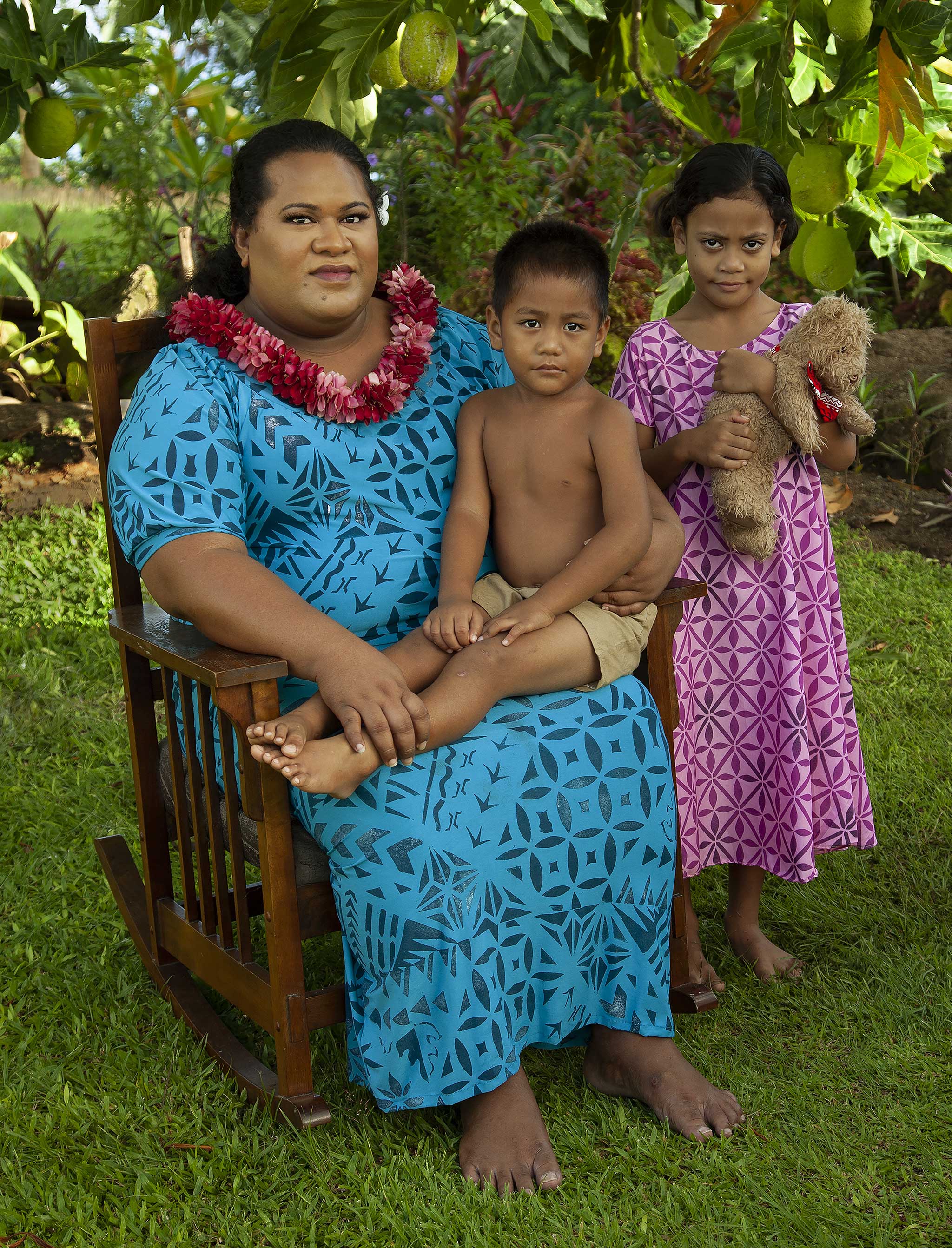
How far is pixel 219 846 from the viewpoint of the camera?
260cm

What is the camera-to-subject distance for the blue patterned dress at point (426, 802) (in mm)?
2340

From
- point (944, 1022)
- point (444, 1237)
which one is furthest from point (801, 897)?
point (444, 1237)

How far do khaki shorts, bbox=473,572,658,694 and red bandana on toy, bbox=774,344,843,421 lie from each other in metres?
0.57

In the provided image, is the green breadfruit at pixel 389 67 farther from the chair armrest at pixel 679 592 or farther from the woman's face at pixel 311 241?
the chair armrest at pixel 679 592

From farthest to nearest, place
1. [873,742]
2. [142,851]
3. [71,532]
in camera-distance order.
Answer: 1. [71,532]
2. [873,742]
3. [142,851]

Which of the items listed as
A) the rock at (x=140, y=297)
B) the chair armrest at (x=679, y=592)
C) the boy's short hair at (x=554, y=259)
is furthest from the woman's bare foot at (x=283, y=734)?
the rock at (x=140, y=297)

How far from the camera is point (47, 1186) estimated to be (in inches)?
92.7

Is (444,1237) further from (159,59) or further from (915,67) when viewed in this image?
(159,59)

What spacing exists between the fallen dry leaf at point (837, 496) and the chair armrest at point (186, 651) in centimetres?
315

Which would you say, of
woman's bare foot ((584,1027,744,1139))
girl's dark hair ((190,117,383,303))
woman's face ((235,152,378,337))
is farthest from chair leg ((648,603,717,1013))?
girl's dark hair ((190,117,383,303))

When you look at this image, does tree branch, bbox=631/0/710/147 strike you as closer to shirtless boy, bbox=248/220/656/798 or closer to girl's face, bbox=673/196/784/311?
girl's face, bbox=673/196/784/311

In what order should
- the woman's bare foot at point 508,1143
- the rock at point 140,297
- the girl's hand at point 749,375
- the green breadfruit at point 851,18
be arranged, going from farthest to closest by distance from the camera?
the rock at point 140,297 < the girl's hand at point 749,375 < the woman's bare foot at point 508,1143 < the green breadfruit at point 851,18

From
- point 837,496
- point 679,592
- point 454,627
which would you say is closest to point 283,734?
point 454,627

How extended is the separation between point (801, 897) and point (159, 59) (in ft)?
18.0
